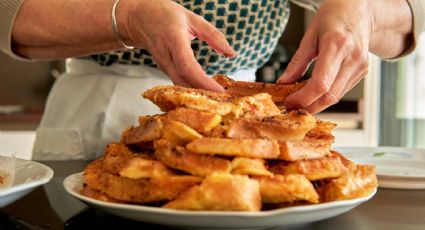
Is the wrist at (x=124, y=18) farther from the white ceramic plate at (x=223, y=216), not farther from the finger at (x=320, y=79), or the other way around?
the white ceramic plate at (x=223, y=216)

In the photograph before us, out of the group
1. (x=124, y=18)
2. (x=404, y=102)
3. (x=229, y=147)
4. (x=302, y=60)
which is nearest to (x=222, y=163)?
(x=229, y=147)

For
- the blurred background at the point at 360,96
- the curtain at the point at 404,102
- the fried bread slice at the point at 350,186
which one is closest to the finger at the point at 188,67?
the fried bread slice at the point at 350,186

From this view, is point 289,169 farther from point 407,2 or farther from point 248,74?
point 248,74

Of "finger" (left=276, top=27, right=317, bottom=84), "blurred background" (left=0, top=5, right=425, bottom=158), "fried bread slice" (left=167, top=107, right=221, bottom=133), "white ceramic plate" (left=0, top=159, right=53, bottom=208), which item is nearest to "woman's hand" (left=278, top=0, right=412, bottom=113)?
"finger" (left=276, top=27, right=317, bottom=84)

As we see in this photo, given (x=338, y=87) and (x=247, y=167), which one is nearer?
(x=247, y=167)

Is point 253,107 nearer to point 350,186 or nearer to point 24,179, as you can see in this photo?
point 350,186

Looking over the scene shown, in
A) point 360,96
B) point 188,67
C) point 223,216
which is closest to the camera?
point 223,216

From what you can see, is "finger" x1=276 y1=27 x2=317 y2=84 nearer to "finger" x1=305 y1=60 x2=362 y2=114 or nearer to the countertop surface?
"finger" x1=305 y1=60 x2=362 y2=114

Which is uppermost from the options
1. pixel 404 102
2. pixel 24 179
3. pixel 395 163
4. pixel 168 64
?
pixel 168 64
